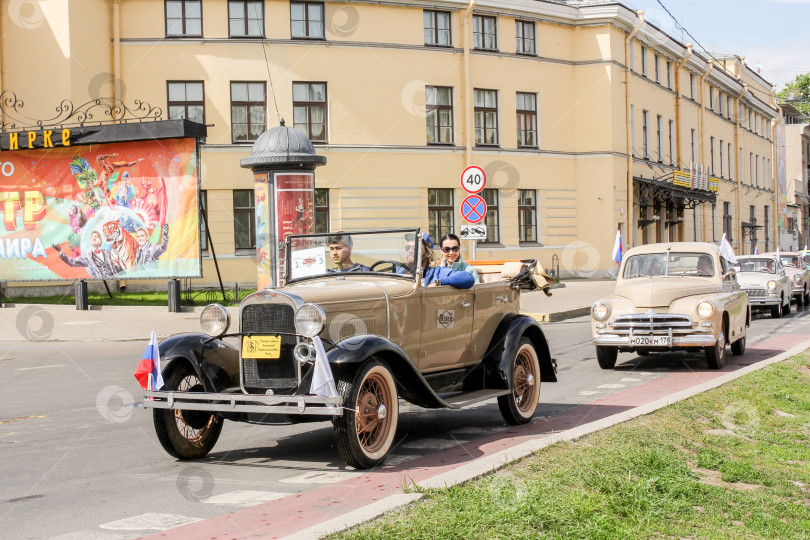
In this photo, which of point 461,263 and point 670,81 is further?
point 670,81

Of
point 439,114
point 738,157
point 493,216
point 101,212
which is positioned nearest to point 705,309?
point 101,212

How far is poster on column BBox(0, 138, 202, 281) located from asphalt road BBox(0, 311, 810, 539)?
1055cm

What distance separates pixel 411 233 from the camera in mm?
8398

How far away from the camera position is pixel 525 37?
126 feet

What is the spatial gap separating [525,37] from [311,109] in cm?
993

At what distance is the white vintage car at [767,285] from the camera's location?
75.9ft

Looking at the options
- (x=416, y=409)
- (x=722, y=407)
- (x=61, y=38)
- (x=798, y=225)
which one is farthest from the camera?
(x=798, y=225)

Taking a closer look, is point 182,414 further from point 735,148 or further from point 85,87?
point 735,148

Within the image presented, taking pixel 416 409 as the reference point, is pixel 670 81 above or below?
above

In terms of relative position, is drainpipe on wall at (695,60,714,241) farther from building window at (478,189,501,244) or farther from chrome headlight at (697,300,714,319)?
chrome headlight at (697,300,714,319)

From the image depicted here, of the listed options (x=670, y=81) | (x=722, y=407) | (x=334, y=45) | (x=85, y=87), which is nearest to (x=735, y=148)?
(x=670, y=81)

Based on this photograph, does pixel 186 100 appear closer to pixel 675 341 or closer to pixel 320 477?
pixel 675 341

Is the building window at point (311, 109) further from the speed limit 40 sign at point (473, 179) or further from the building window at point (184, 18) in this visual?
the speed limit 40 sign at point (473, 179)

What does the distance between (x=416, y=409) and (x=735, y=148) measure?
5583 cm
